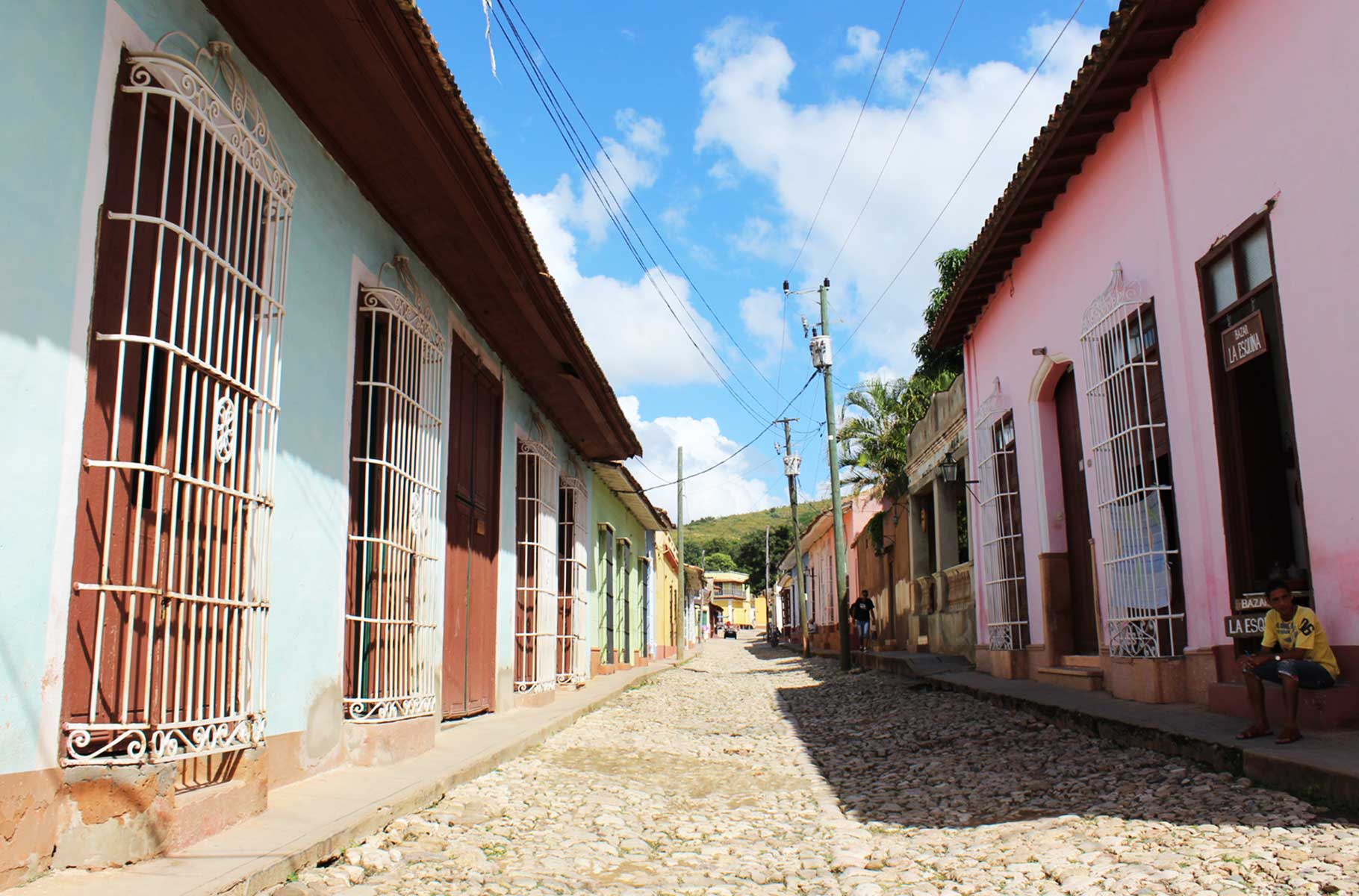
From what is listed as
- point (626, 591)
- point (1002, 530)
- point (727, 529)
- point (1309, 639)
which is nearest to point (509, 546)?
point (1002, 530)

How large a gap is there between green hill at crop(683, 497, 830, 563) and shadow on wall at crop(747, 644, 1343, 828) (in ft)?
271

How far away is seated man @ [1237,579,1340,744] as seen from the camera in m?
4.93

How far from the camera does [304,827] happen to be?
372cm

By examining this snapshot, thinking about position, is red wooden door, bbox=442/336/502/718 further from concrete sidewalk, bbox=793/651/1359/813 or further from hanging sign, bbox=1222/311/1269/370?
hanging sign, bbox=1222/311/1269/370

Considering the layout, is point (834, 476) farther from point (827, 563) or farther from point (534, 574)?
point (827, 563)

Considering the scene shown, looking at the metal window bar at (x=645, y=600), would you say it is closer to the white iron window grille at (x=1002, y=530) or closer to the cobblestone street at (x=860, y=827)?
the white iron window grille at (x=1002, y=530)

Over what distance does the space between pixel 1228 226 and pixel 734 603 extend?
87.2m

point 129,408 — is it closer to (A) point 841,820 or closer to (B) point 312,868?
(B) point 312,868

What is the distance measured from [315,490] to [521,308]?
10.1 feet

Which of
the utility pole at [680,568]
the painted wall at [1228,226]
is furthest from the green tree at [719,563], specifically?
the painted wall at [1228,226]

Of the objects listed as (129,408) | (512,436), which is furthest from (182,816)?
(512,436)

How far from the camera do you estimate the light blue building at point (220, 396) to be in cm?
303

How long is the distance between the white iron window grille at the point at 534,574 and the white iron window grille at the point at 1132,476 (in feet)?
16.6

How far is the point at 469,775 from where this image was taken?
546 cm
